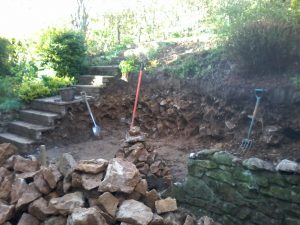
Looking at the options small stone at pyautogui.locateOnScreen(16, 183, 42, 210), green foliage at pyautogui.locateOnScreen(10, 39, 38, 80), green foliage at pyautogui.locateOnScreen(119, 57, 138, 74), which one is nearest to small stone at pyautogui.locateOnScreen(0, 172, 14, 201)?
small stone at pyautogui.locateOnScreen(16, 183, 42, 210)

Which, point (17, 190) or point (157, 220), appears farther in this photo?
point (17, 190)

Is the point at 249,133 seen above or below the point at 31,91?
below

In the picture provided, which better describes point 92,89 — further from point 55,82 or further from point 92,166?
point 92,166

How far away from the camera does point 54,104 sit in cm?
661

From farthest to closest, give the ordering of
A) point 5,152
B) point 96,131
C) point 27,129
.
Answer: point 96,131 < point 27,129 < point 5,152

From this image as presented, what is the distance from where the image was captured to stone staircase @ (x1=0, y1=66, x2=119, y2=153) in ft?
20.2

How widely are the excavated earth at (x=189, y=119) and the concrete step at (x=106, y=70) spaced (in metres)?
0.23

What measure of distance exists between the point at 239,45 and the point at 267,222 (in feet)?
8.38

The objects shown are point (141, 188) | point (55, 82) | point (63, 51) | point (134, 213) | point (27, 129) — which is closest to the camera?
Result: point (134, 213)

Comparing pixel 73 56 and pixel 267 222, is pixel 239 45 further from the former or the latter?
pixel 73 56

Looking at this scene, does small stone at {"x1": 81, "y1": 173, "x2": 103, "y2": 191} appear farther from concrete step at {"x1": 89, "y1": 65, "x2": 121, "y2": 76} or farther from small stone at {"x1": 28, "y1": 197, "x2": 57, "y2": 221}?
concrete step at {"x1": 89, "y1": 65, "x2": 121, "y2": 76}

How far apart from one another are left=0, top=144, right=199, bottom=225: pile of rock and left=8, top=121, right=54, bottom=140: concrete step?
7.51ft

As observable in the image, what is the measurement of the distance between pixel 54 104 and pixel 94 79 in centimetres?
114

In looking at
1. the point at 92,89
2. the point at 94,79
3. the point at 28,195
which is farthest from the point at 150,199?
the point at 94,79
